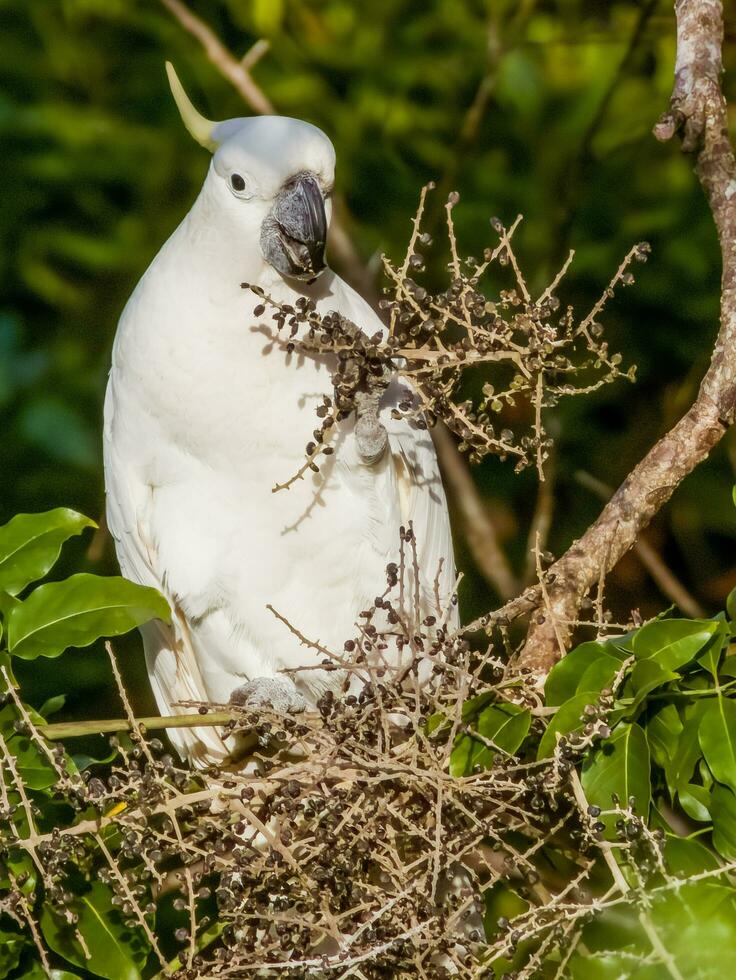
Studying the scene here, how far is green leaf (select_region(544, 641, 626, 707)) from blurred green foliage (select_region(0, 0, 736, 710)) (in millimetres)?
1834

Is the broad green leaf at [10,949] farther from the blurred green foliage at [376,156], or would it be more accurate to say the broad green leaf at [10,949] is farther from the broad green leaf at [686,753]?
the blurred green foliage at [376,156]

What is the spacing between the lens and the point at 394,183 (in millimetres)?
3629

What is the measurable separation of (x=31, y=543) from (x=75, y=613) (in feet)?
0.43

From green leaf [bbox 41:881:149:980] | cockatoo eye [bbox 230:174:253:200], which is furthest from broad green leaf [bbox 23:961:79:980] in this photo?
cockatoo eye [bbox 230:174:253:200]

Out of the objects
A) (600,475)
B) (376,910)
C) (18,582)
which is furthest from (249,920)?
(600,475)

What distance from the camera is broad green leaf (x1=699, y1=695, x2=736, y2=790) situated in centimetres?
162

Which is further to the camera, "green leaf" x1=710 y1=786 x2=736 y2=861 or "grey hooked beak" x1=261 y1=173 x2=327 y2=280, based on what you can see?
"grey hooked beak" x1=261 y1=173 x2=327 y2=280

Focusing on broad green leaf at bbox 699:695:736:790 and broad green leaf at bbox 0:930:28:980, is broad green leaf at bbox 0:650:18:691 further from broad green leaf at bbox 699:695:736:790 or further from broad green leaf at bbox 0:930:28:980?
broad green leaf at bbox 699:695:736:790

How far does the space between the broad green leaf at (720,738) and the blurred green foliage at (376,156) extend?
1.92 meters

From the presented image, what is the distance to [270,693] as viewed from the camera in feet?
8.49

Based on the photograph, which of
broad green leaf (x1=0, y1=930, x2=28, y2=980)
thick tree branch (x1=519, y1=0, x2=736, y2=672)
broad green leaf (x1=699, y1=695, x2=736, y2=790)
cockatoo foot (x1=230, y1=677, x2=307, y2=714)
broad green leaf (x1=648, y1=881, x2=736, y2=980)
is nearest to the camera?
broad green leaf (x1=648, y1=881, x2=736, y2=980)

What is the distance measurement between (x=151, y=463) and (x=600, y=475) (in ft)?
5.35

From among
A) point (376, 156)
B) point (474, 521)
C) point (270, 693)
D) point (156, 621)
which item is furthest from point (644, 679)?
point (376, 156)

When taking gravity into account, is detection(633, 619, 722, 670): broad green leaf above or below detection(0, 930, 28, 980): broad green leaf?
above
